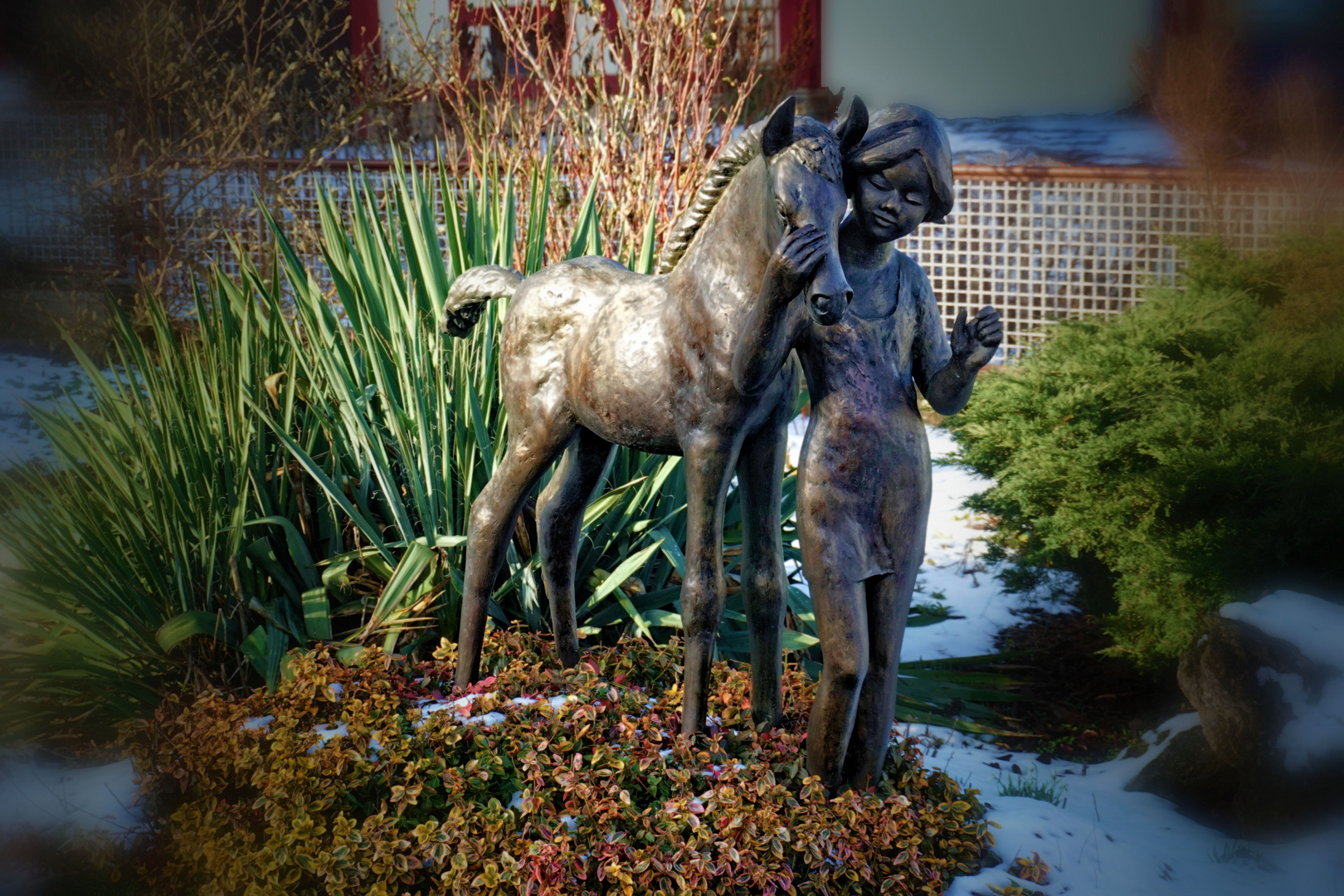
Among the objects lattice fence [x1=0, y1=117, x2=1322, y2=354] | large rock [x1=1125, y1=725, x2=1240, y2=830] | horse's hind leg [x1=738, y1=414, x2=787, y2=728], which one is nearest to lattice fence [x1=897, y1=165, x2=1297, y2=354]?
lattice fence [x1=0, y1=117, x2=1322, y2=354]

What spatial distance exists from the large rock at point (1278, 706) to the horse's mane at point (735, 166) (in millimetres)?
2012

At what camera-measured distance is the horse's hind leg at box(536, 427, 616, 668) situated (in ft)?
8.56

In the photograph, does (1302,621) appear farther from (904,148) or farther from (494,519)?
(494,519)

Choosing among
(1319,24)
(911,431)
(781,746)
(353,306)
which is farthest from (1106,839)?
(353,306)

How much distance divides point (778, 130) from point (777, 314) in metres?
0.32

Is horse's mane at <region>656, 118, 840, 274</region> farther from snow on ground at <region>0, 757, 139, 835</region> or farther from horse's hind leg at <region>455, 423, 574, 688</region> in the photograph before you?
snow on ground at <region>0, 757, 139, 835</region>

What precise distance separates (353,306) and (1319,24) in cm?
286

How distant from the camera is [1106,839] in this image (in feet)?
8.44

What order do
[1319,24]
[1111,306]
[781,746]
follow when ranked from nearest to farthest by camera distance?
[1319,24], [781,746], [1111,306]

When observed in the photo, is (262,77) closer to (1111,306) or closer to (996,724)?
(1111,306)

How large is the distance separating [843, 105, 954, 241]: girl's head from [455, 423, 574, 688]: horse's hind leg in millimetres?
884

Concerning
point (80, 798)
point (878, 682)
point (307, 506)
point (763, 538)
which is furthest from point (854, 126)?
point (80, 798)

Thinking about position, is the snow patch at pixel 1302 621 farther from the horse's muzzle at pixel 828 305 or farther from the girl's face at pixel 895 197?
the horse's muzzle at pixel 828 305

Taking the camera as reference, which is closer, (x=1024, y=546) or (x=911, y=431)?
(x=911, y=431)
